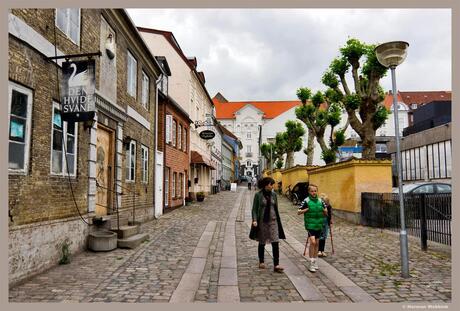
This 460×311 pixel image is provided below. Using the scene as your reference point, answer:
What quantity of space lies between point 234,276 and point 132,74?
354 inches

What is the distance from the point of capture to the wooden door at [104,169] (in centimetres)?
1071

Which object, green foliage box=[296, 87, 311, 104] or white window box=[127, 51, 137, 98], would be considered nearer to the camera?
white window box=[127, 51, 137, 98]

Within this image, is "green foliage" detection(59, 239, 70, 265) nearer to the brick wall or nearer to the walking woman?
the walking woman

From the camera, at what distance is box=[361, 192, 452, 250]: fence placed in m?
9.45

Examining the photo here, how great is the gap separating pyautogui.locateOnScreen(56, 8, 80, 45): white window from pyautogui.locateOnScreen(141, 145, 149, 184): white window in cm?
664

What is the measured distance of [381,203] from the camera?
1342 cm

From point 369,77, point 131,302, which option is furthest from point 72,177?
point 369,77

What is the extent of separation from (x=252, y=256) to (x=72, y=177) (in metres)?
4.35

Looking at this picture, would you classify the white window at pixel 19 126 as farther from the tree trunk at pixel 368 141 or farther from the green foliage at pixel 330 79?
the green foliage at pixel 330 79

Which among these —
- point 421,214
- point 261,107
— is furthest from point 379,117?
point 261,107

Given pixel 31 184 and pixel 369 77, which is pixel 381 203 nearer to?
pixel 369 77

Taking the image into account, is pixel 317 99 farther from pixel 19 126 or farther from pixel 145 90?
pixel 19 126

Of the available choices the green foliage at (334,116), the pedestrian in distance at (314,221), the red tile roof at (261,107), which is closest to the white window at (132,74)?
the pedestrian in distance at (314,221)

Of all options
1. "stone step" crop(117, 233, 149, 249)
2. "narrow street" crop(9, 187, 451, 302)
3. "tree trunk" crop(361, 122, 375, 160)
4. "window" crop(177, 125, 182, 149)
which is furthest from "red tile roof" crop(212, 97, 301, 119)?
"narrow street" crop(9, 187, 451, 302)
